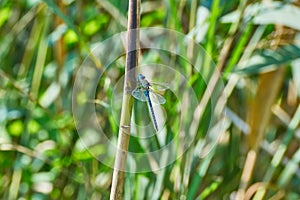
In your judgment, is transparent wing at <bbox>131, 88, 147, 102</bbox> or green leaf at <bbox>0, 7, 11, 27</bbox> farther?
green leaf at <bbox>0, 7, 11, 27</bbox>

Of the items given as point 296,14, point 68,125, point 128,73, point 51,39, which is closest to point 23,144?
point 68,125

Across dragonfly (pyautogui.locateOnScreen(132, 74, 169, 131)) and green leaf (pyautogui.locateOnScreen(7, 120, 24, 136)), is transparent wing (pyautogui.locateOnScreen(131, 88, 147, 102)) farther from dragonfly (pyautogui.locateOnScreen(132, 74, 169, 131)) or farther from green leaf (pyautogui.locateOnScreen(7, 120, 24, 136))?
green leaf (pyautogui.locateOnScreen(7, 120, 24, 136))

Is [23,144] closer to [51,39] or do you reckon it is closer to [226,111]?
[51,39]

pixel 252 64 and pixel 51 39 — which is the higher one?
pixel 51 39

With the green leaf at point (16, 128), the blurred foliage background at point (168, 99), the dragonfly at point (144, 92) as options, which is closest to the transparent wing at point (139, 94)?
the dragonfly at point (144, 92)

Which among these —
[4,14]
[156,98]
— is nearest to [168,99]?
[156,98]

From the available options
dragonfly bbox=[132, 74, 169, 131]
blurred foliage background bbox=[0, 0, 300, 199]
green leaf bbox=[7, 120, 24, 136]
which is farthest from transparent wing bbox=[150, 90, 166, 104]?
green leaf bbox=[7, 120, 24, 136]

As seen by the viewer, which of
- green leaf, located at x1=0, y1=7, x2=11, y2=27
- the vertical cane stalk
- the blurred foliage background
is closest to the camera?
the vertical cane stalk
